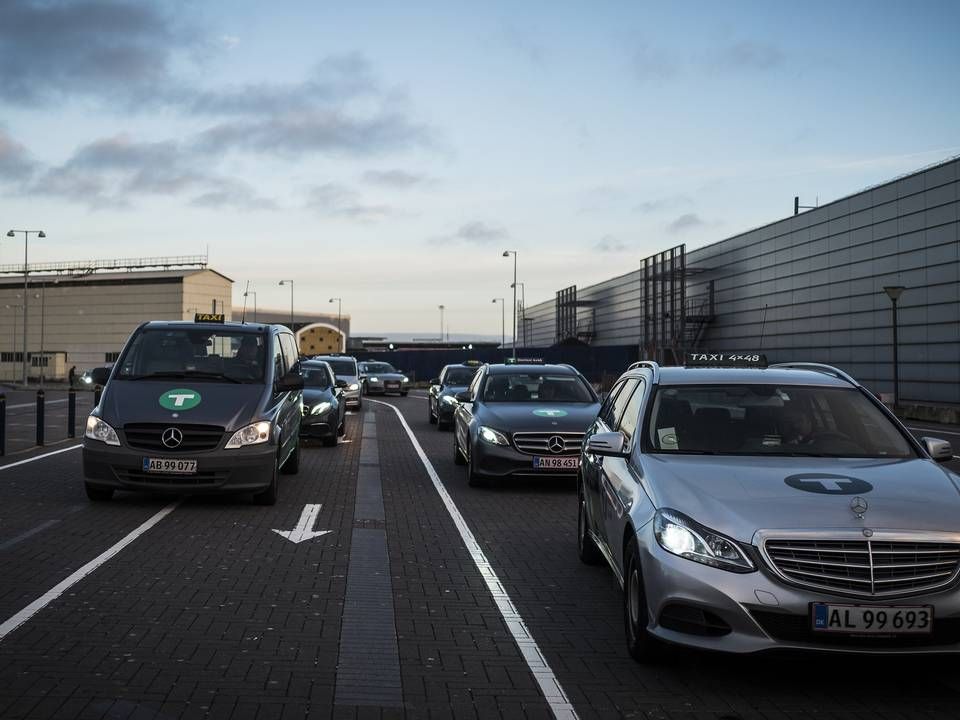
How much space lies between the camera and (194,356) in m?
11.4

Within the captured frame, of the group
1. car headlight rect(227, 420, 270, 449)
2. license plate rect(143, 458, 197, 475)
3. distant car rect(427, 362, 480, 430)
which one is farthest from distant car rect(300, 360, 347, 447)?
license plate rect(143, 458, 197, 475)

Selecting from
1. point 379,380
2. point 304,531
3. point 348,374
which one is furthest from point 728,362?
point 379,380

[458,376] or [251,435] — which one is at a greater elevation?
[458,376]

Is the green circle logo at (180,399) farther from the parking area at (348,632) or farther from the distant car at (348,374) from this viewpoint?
the distant car at (348,374)

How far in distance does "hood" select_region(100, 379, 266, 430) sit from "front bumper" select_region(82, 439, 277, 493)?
0.95 ft

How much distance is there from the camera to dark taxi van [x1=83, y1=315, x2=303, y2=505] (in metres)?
10.2

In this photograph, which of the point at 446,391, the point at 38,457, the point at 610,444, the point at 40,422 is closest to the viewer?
the point at 610,444

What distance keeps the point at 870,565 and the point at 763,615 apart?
0.51 m

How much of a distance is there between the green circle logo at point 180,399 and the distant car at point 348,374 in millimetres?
19542

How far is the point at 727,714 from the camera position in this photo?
14.6 ft

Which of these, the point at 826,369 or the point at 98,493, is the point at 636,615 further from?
the point at 98,493

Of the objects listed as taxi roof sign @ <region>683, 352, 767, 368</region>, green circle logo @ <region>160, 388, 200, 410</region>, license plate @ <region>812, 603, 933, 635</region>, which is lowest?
license plate @ <region>812, 603, 933, 635</region>

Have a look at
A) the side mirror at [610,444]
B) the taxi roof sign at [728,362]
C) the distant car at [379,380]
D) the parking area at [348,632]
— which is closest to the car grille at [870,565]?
the parking area at [348,632]

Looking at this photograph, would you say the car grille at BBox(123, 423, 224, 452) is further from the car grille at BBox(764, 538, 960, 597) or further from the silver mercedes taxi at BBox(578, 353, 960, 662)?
the car grille at BBox(764, 538, 960, 597)
